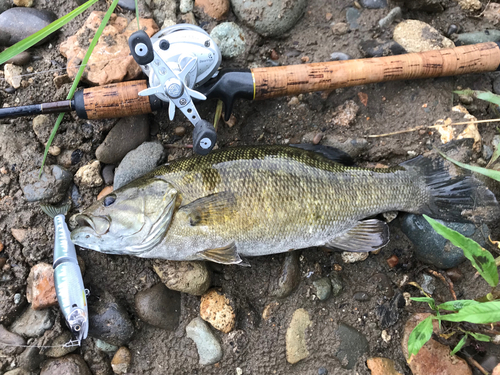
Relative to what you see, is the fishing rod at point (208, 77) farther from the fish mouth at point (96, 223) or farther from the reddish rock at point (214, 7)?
the fish mouth at point (96, 223)

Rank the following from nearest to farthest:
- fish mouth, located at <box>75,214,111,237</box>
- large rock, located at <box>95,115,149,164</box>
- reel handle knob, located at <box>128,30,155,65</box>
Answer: reel handle knob, located at <box>128,30,155,65</box>
fish mouth, located at <box>75,214,111,237</box>
large rock, located at <box>95,115,149,164</box>

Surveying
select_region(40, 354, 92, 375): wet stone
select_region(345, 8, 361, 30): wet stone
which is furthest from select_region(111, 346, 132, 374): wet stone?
select_region(345, 8, 361, 30): wet stone

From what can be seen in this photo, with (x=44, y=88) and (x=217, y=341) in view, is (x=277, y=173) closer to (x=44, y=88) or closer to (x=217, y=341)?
(x=217, y=341)

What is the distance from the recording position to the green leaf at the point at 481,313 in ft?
8.12

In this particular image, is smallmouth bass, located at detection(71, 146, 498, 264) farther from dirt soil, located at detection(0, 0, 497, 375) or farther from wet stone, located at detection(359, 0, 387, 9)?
wet stone, located at detection(359, 0, 387, 9)

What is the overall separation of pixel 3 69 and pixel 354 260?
12.3ft

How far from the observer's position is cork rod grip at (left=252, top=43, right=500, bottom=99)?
319 cm

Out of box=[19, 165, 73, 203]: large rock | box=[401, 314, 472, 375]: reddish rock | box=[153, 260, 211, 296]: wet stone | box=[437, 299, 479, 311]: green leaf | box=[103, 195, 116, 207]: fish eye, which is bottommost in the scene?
box=[401, 314, 472, 375]: reddish rock

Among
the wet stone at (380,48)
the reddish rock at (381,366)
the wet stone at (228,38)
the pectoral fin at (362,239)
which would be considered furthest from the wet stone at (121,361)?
the wet stone at (380,48)

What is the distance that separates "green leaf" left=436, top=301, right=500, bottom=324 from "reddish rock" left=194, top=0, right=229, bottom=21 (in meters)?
3.20

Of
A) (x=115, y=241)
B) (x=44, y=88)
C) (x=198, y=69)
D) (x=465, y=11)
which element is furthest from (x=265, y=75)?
(x=465, y=11)

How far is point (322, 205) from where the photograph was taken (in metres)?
3.13

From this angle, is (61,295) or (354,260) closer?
(61,295)

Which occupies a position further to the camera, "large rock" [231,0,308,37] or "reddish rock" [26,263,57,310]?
"large rock" [231,0,308,37]
